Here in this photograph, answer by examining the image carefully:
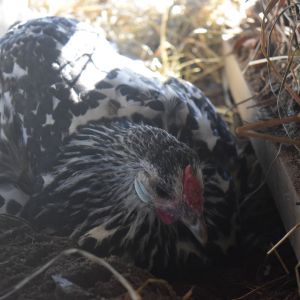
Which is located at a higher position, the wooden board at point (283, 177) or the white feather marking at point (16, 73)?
the white feather marking at point (16, 73)

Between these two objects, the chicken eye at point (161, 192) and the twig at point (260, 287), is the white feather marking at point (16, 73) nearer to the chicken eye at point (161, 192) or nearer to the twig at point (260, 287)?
the chicken eye at point (161, 192)

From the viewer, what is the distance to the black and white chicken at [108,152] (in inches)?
57.1

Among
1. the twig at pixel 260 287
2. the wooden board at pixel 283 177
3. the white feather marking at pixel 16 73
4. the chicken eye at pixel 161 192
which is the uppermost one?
the white feather marking at pixel 16 73

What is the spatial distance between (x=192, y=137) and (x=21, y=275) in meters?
0.65

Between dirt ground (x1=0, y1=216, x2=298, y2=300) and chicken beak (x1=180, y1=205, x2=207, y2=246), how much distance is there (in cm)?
14

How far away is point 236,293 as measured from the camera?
1496 mm

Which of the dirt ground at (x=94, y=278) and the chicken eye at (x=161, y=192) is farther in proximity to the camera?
the chicken eye at (x=161, y=192)

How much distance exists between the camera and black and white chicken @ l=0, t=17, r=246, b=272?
145 cm

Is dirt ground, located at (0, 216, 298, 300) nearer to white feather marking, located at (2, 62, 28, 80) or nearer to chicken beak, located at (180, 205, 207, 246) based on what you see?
chicken beak, located at (180, 205, 207, 246)

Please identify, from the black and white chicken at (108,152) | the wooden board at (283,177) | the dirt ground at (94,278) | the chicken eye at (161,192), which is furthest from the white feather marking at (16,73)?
the wooden board at (283,177)

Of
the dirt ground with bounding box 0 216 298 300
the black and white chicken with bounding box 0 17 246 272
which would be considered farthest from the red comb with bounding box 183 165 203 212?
the dirt ground with bounding box 0 216 298 300

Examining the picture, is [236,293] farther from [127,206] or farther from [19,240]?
[19,240]

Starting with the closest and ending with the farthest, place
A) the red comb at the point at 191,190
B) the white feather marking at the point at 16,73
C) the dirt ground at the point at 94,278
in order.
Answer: the dirt ground at the point at 94,278
the red comb at the point at 191,190
the white feather marking at the point at 16,73

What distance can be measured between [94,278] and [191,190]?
31 centimetres
